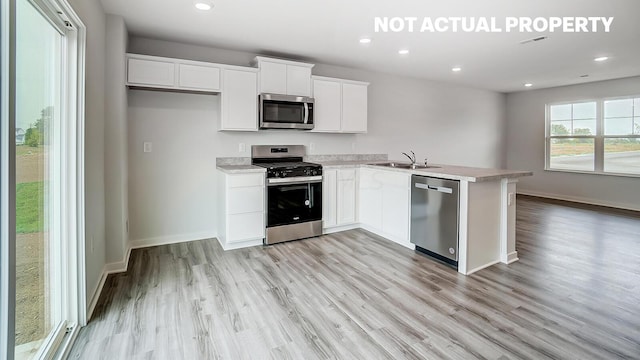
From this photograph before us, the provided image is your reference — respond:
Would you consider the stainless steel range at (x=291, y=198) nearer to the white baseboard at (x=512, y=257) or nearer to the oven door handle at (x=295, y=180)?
the oven door handle at (x=295, y=180)

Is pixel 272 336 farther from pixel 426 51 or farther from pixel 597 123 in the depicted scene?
pixel 597 123

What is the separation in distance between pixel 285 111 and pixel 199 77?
3.48ft

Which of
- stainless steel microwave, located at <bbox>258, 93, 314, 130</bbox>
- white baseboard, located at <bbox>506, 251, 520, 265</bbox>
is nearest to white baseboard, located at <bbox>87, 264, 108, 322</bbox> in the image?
stainless steel microwave, located at <bbox>258, 93, 314, 130</bbox>

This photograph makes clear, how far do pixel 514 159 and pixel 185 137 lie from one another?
727 centimetres

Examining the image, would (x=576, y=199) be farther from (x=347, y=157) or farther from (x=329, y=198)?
(x=329, y=198)

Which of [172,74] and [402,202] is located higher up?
[172,74]

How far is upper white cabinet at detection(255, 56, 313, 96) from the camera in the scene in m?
3.97

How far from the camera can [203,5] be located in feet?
9.23

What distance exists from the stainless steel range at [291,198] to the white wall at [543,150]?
19.0 ft

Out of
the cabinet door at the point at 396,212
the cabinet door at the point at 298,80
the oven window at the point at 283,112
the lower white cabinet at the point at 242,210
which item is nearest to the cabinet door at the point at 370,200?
the cabinet door at the point at 396,212

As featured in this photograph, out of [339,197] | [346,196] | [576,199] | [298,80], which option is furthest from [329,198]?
[576,199]

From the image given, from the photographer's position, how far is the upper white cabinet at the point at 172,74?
3.33 metres

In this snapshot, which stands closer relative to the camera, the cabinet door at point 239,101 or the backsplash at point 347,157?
the cabinet door at point 239,101

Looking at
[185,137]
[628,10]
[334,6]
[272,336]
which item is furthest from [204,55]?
[628,10]
